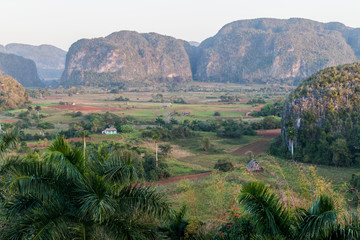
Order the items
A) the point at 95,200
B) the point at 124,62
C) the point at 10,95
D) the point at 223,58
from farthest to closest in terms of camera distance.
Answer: the point at 223,58
the point at 124,62
the point at 10,95
the point at 95,200

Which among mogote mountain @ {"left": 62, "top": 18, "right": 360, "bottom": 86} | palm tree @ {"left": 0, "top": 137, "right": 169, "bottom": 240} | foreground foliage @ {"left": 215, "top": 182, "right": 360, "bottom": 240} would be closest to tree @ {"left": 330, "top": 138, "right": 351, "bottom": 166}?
foreground foliage @ {"left": 215, "top": 182, "right": 360, "bottom": 240}

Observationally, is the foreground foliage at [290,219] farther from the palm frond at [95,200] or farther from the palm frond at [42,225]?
the palm frond at [42,225]

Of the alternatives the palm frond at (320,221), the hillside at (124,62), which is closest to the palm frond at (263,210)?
the palm frond at (320,221)

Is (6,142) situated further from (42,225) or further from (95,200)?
(95,200)

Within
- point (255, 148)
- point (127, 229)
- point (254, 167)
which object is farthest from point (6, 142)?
point (255, 148)

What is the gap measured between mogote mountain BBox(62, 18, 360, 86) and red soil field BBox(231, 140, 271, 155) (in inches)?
4493

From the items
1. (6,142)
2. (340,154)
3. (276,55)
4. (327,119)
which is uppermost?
(276,55)

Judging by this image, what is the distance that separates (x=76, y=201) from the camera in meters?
5.13

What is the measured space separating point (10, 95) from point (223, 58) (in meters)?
135

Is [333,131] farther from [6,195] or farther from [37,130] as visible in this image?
[37,130]

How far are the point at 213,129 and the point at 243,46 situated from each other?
146 meters

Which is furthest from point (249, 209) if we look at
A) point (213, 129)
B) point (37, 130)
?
point (37, 130)

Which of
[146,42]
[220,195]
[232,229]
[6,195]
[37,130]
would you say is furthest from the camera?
[146,42]

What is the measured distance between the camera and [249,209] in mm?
4945
